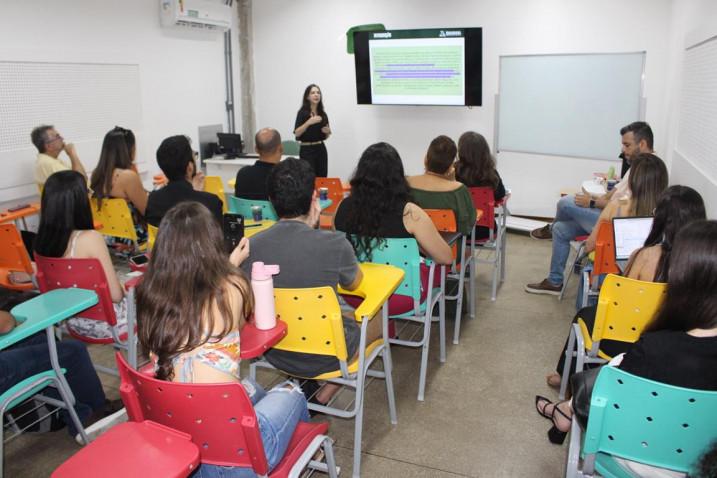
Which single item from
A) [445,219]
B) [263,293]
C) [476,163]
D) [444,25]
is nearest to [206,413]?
[263,293]

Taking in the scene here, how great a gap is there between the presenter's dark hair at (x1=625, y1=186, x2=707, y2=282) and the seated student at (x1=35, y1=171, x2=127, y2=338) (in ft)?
7.79

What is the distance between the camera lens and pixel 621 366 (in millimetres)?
1632

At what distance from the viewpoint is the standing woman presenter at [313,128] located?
6.35 m

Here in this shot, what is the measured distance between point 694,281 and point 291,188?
1.34 meters

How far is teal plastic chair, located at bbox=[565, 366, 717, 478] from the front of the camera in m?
1.34

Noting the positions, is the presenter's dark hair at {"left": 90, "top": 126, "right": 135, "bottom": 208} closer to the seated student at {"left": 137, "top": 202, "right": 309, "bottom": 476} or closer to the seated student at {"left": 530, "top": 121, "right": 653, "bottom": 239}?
the seated student at {"left": 137, "top": 202, "right": 309, "bottom": 476}

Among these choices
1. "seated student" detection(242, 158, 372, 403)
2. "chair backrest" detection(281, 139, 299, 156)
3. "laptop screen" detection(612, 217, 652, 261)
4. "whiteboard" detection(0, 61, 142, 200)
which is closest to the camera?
"seated student" detection(242, 158, 372, 403)


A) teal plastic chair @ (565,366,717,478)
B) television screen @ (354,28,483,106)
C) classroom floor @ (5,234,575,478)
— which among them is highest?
television screen @ (354,28,483,106)

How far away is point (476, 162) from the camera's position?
156 inches

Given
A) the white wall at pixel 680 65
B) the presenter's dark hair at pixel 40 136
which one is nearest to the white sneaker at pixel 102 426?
the presenter's dark hair at pixel 40 136

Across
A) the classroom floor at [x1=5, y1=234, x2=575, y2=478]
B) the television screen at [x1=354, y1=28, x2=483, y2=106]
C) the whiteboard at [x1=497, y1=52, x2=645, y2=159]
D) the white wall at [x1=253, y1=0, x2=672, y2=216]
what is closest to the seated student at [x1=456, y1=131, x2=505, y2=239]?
the classroom floor at [x1=5, y1=234, x2=575, y2=478]

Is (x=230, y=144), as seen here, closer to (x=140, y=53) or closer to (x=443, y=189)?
(x=140, y=53)

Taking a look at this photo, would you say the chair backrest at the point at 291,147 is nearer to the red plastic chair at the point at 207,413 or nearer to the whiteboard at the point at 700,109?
the whiteboard at the point at 700,109

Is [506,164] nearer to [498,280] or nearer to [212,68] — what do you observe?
[498,280]
